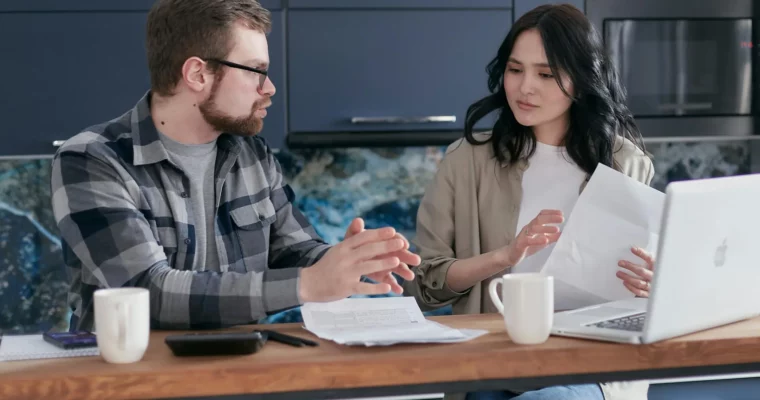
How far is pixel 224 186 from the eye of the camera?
2.00m

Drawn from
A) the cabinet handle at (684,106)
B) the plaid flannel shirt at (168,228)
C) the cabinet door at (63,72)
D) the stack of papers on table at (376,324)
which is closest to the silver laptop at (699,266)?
the stack of papers on table at (376,324)

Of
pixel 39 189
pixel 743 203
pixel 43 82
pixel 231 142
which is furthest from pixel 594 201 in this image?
pixel 39 189

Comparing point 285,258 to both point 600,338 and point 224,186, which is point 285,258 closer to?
point 224,186

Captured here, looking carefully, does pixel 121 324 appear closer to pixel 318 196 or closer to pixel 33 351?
pixel 33 351

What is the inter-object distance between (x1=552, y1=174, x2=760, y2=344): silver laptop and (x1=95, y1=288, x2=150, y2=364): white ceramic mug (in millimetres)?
640

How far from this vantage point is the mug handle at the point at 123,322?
1.32 m

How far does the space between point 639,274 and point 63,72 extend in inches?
70.5

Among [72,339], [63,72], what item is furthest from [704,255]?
[63,72]

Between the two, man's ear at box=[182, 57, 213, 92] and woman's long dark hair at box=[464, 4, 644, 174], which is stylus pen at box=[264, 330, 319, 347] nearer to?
man's ear at box=[182, 57, 213, 92]

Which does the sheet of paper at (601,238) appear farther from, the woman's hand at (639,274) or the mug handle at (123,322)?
the mug handle at (123,322)

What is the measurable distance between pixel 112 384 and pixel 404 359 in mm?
403

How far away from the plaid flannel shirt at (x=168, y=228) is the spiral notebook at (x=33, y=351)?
0.66ft

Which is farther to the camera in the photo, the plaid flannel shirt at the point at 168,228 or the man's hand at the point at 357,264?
the plaid flannel shirt at the point at 168,228

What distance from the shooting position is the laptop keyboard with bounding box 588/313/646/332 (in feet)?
4.89
